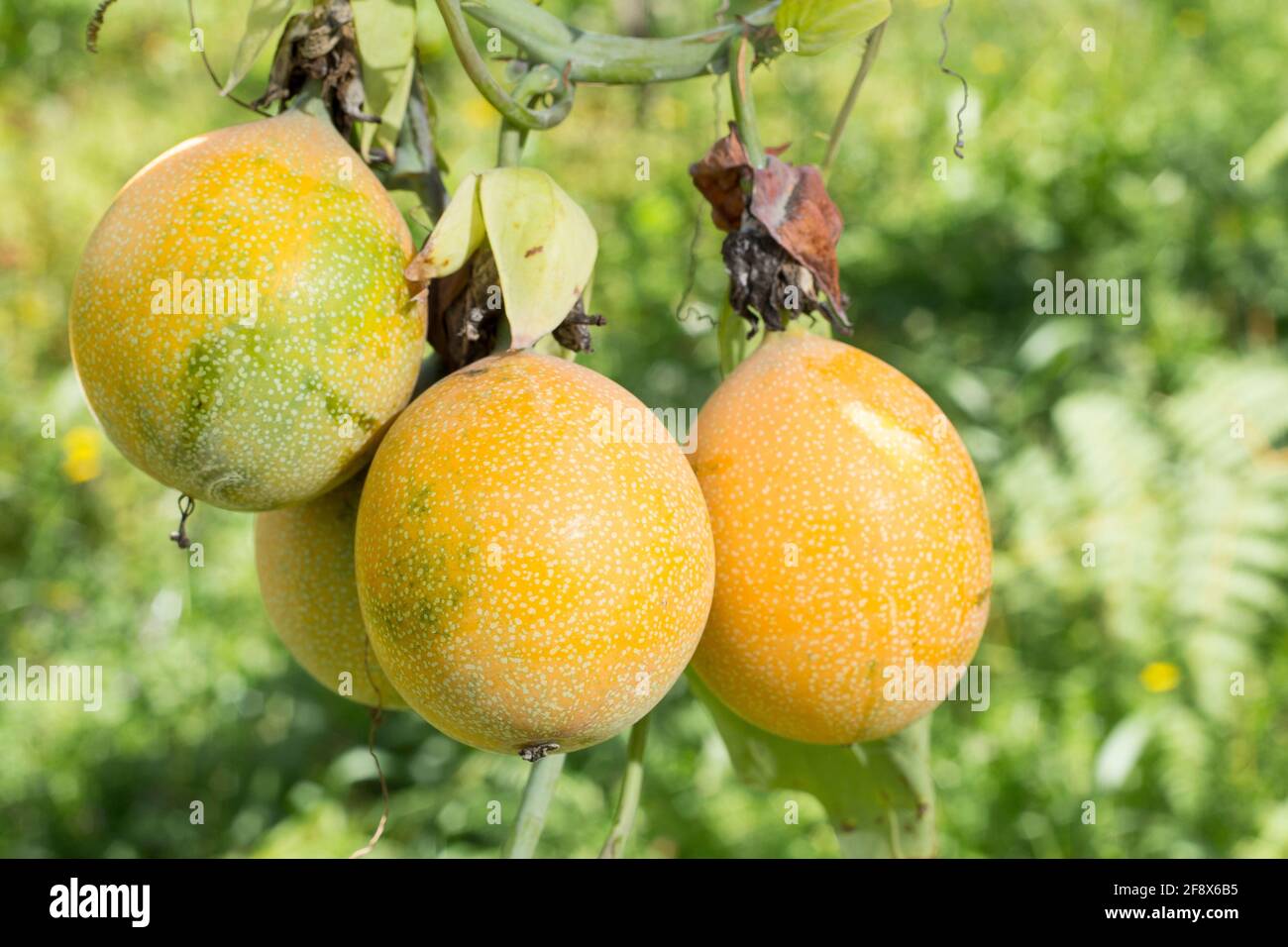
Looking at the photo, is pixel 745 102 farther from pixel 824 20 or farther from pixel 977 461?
pixel 977 461

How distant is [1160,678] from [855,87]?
164cm

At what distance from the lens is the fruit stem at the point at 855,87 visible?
3.86ft

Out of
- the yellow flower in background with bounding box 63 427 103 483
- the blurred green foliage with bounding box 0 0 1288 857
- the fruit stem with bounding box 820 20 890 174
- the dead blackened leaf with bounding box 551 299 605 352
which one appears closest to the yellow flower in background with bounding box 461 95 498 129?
the blurred green foliage with bounding box 0 0 1288 857

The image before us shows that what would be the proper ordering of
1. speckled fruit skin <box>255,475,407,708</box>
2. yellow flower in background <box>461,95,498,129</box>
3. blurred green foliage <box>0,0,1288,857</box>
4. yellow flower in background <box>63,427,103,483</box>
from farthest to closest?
yellow flower in background <box>461,95,498,129</box>, yellow flower in background <box>63,427,103,483</box>, blurred green foliage <box>0,0,1288,857</box>, speckled fruit skin <box>255,475,407,708</box>

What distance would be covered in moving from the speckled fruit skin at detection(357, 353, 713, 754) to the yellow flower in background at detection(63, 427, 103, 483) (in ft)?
7.86

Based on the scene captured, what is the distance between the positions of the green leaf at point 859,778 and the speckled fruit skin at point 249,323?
454 mm

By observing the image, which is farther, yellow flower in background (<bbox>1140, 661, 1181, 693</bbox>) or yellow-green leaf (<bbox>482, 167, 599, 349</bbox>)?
yellow flower in background (<bbox>1140, 661, 1181, 693</bbox>)

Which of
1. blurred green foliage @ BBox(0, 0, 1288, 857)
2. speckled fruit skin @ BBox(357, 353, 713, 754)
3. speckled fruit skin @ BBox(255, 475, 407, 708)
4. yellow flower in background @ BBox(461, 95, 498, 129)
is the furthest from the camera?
yellow flower in background @ BBox(461, 95, 498, 129)

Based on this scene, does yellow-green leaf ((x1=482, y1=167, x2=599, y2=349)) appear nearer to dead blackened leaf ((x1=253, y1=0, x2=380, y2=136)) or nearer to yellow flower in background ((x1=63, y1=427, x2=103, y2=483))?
dead blackened leaf ((x1=253, y1=0, x2=380, y2=136))

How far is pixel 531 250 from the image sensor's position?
3.08 ft

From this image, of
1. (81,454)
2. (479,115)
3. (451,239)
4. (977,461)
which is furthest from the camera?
(479,115)

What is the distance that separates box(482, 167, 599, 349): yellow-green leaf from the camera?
0.93 m

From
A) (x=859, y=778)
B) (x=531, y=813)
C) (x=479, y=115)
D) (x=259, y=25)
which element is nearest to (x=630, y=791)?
(x=531, y=813)

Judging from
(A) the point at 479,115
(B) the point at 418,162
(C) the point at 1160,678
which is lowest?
(C) the point at 1160,678
